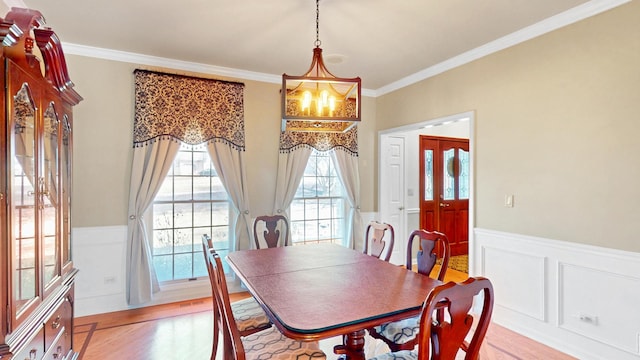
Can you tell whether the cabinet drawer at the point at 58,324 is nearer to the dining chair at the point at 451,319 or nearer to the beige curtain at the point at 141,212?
the beige curtain at the point at 141,212

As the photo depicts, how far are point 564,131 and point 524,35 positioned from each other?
947mm

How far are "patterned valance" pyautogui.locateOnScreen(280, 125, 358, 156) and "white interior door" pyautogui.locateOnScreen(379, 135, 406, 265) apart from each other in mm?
516

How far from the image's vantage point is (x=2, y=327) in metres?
1.37

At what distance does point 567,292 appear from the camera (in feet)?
8.77

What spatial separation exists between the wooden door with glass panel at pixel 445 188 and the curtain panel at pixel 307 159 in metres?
1.37

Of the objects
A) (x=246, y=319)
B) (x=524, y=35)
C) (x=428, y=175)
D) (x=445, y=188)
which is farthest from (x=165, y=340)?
(x=445, y=188)

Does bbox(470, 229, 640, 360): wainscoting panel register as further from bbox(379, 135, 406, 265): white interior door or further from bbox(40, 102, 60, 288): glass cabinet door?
bbox(40, 102, 60, 288): glass cabinet door

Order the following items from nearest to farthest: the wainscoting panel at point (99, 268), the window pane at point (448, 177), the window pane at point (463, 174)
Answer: the wainscoting panel at point (99, 268) < the window pane at point (448, 177) < the window pane at point (463, 174)

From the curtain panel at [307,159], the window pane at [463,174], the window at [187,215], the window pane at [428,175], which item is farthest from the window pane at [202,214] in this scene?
the window pane at [463,174]

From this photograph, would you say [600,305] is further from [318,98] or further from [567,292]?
[318,98]

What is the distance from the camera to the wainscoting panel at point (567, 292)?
235 cm

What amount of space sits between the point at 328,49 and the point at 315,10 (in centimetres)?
80

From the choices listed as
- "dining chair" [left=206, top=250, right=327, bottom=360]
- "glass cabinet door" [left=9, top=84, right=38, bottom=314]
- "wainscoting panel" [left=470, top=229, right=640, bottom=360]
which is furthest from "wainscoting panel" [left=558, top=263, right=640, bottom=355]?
"glass cabinet door" [left=9, top=84, right=38, bottom=314]

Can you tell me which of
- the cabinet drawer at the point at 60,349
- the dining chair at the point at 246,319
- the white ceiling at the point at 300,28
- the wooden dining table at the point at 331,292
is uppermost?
the white ceiling at the point at 300,28
